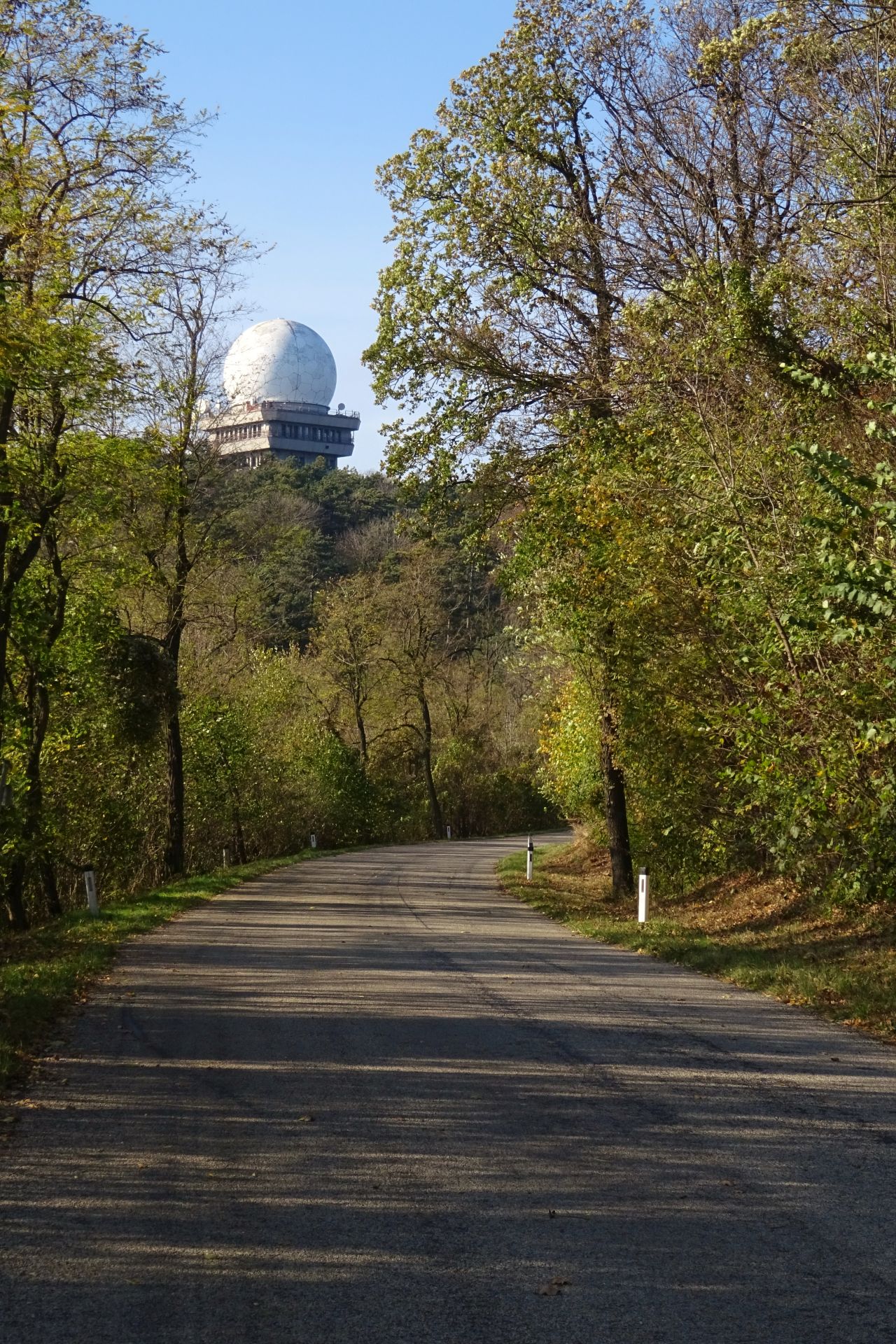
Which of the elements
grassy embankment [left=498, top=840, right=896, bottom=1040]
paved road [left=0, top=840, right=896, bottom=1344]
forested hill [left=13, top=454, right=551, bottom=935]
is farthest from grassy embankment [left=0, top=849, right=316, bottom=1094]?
grassy embankment [left=498, top=840, right=896, bottom=1040]

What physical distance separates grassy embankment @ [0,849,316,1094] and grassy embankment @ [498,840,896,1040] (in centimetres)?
663

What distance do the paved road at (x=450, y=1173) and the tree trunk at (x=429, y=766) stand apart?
50.1m

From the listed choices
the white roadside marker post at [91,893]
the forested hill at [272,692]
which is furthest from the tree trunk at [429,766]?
the white roadside marker post at [91,893]

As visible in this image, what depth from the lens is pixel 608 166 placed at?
2172 centimetres

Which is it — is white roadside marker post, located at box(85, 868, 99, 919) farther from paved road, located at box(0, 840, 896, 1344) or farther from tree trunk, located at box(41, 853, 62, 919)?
paved road, located at box(0, 840, 896, 1344)

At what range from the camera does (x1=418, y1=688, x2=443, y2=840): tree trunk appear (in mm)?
62875

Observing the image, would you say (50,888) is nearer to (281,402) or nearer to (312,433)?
(281,402)

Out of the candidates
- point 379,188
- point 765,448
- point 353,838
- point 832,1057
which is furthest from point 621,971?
point 353,838

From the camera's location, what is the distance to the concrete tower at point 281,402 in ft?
100

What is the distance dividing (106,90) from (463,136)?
25.8ft

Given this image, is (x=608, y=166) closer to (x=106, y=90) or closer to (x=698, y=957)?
(x=106, y=90)

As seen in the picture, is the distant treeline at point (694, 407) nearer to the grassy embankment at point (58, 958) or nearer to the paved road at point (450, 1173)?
the paved road at point (450, 1173)

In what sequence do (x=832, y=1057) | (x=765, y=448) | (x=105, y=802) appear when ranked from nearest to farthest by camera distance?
(x=832, y=1057) → (x=765, y=448) → (x=105, y=802)

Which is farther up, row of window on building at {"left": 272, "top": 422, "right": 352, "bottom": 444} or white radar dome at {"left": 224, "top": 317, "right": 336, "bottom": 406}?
row of window on building at {"left": 272, "top": 422, "right": 352, "bottom": 444}
